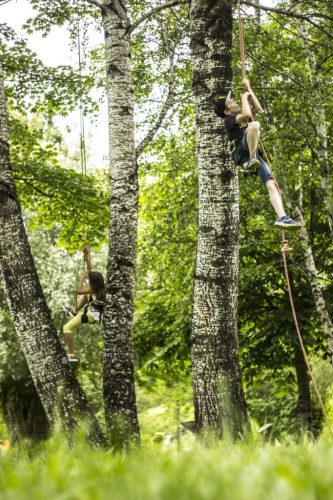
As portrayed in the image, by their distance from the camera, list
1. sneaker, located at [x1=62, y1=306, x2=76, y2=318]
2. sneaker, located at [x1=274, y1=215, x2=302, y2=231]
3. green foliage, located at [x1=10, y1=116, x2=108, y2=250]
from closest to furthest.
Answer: sneaker, located at [x1=274, y1=215, x2=302, y2=231]
sneaker, located at [x1=62, y1=306, x2=76, y2=318]
green foliage, located at [x1=10, y1=116, x2=108, y2=250]

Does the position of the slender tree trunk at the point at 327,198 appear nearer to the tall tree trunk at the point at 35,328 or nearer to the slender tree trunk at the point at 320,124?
the slender tree trunk at the point at 320,124

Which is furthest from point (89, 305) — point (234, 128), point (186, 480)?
point (186, 480)

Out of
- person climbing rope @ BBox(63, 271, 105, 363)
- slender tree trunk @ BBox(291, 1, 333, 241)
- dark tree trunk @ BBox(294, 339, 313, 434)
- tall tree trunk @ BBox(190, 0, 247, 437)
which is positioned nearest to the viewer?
tall tree trunk @ BBox(190, 0, 247, 437)

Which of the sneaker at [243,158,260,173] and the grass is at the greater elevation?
the sneaker at [243,158,260,173]

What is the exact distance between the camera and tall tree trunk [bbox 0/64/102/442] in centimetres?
666

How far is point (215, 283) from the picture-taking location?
6383mm

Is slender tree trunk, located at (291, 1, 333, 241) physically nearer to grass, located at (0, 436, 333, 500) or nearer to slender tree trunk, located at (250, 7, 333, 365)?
slender tree trunk, located at (250, 7, 333, 365)

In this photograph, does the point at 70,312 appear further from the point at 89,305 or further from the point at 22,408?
the point at 22,408

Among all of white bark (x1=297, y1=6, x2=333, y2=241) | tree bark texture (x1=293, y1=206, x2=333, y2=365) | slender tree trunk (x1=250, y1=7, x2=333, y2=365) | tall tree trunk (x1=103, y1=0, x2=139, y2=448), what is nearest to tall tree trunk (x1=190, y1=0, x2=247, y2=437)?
tall tree trunk (x1=103, y1=0, x2=139, y2=448)

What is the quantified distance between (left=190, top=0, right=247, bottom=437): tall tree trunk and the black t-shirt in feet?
0.52

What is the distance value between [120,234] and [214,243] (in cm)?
164

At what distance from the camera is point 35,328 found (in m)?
6.71

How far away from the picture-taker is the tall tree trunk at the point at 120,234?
708 centimetres

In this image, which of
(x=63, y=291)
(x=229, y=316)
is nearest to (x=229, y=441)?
(x=229, y=316)
